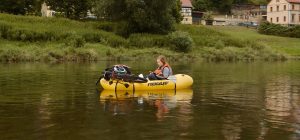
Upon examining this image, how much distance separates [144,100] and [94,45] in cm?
3758

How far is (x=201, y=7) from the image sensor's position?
127m

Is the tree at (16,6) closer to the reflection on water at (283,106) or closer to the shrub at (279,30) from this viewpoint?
the shrub at (279,30)

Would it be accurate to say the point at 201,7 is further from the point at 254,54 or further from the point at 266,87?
the point at 266,87

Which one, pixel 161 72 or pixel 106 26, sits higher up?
pixel 106 26

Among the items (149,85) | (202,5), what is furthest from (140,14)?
(202,5)

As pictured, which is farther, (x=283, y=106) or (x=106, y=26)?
(x=106, y=26)

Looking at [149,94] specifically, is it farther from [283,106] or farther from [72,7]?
[72,7]

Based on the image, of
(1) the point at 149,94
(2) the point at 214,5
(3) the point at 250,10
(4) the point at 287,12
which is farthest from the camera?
(3) the point at 250,10

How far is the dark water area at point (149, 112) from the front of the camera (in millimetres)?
12758

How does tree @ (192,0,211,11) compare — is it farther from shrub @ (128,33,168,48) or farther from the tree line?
shrub @ (128,33,168,48)

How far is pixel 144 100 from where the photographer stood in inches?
772

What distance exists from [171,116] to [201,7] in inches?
4460

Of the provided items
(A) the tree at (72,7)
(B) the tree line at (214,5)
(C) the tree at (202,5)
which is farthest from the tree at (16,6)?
(B) the tree line at (214,5)

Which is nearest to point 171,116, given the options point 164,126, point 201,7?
point 164,126
